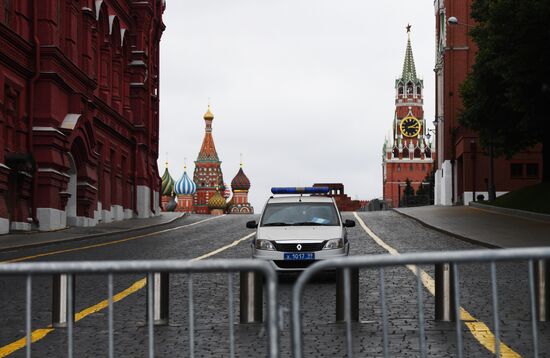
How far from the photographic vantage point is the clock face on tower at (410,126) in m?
186

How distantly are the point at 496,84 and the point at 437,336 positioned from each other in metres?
29.9

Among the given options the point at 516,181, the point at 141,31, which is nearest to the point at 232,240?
the point at 141,31

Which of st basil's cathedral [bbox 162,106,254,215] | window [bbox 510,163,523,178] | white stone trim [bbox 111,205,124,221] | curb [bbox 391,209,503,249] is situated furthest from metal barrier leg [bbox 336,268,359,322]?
st basil's cathedral [bbox 162,106,254,215]

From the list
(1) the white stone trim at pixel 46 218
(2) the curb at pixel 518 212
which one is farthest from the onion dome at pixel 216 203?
(1) the white stone trim at pixel 46 218

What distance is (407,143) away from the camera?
186 m

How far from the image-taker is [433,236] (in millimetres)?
25812

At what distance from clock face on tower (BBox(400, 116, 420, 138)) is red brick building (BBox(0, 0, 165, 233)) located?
13856cm

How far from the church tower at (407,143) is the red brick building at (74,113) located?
136 metres

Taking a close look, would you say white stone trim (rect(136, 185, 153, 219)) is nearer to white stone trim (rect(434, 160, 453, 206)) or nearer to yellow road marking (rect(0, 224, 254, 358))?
white stone trim (rect(434, 160, 453, 206))

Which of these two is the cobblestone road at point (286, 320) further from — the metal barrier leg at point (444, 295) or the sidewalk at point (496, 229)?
the sidewalk at point (496, 229)

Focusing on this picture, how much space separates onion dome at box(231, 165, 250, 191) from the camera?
17862 cm

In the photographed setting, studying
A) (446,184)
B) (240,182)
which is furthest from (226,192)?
(446,184)

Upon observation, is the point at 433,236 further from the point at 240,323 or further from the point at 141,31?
the point at 141,31

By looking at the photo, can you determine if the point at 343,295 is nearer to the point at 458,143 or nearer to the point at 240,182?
the point at 458,143
